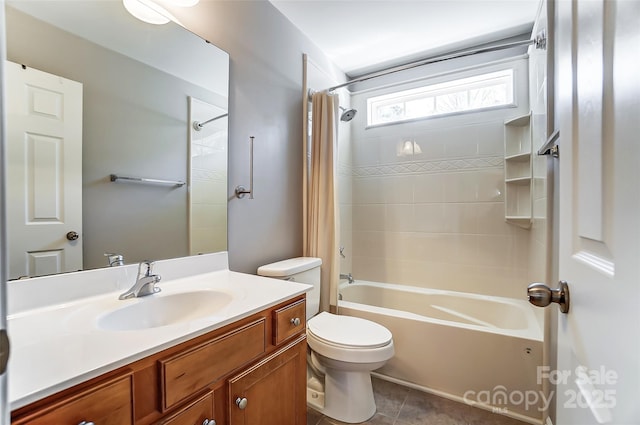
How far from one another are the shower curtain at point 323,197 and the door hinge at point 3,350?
1745 millimetres

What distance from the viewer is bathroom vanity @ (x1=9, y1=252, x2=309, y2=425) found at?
54 centimetres

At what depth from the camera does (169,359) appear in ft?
2.23

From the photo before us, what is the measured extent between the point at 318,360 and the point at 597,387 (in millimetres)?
1465

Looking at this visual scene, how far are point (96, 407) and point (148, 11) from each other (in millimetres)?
1412

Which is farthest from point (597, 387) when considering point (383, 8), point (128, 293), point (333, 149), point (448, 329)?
point (383, 8)

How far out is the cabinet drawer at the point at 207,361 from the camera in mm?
680

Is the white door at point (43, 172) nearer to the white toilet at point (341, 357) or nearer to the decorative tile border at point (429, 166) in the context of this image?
the white toilet at point (341, 357)

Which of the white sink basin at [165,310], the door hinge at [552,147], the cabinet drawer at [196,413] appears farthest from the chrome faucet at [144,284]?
the door hinge at [552,147]

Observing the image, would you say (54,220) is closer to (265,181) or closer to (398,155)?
(265,181)

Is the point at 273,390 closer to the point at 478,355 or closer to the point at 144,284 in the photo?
the point at 144,284

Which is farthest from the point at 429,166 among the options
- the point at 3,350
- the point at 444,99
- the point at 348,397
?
the point at 3,350

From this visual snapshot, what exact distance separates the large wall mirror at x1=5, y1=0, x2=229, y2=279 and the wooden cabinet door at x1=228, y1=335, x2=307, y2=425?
644mm

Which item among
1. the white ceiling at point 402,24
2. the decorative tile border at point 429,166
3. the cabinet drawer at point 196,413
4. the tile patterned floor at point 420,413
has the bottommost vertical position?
the tile patterned floor at point 420,413

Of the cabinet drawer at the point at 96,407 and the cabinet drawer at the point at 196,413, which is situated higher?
the cabinet drawer at the point at 96,407
